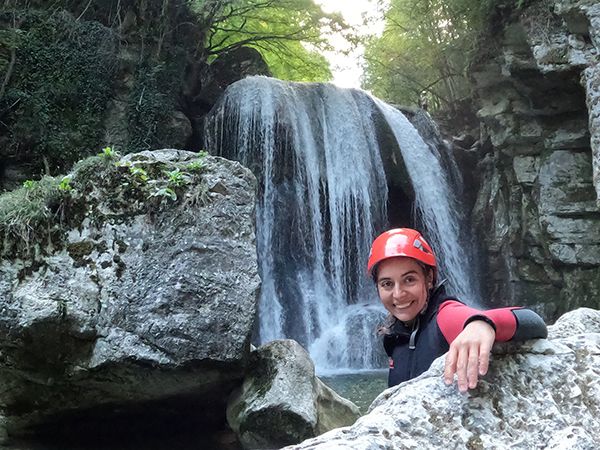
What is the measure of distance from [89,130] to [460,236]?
321 inches

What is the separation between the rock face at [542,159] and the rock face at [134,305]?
701cm

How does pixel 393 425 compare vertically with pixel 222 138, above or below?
below

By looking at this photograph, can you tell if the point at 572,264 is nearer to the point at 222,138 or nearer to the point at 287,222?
the point at 287,222

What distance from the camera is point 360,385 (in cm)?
722

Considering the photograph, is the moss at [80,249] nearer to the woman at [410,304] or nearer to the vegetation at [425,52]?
the woman at [410,304]

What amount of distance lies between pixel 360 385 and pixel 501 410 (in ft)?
20.4

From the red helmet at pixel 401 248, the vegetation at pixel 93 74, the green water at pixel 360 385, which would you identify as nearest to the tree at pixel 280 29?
the vegetation at pixel 93 74

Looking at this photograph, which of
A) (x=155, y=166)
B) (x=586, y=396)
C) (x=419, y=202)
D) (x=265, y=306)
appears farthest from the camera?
(x=419, y=202)

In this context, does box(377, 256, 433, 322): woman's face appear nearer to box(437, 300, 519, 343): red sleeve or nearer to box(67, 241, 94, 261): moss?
box(437, 300, 519, 343): red sleeve

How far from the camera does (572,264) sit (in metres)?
10.6

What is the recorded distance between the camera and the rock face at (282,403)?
13.4ft

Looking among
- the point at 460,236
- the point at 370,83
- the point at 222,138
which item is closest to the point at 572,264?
the point at 460,236

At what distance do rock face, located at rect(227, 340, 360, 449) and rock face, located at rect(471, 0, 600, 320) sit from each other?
6.86 meters

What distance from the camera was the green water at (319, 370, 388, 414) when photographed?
6400 millimetres
